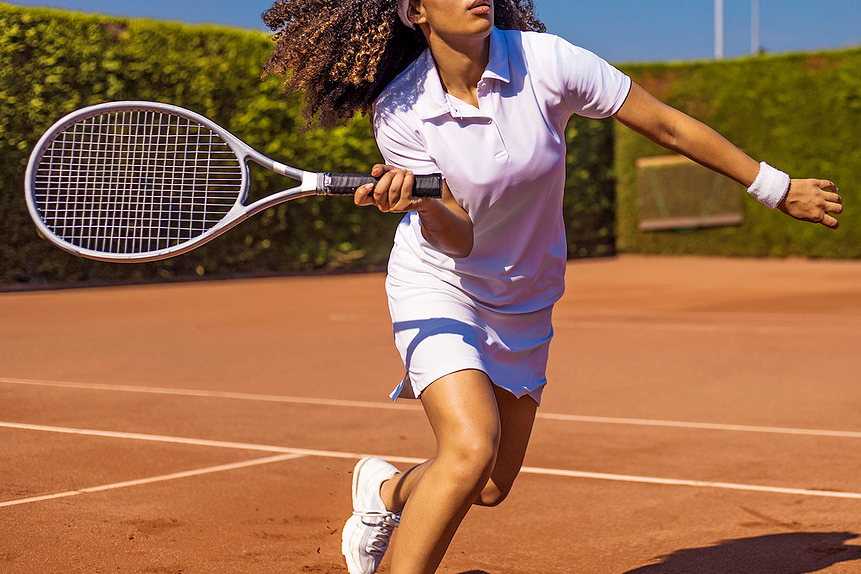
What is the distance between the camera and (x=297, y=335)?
897 centimetres

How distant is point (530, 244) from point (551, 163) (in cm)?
23

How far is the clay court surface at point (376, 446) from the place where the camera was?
3.37m

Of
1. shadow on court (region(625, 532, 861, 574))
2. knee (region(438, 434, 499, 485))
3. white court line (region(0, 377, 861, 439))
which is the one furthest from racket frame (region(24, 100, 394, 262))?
white court line (region(0, 377, 861, 439))

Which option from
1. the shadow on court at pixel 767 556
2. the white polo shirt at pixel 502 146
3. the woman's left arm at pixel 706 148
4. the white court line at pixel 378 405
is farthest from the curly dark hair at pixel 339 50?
the white court line at pixel 378 405

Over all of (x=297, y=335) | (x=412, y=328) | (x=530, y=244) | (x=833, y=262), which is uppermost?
(x=530, y=244)

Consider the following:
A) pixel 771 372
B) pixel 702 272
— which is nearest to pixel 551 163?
pixel 771 372

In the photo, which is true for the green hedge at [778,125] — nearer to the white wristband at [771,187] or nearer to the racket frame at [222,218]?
the white wristband at [771,187]

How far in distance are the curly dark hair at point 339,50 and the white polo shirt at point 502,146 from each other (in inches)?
4.3

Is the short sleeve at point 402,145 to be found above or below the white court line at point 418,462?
above

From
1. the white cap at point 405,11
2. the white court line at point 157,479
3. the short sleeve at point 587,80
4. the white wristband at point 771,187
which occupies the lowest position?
the white court line at point 157,479

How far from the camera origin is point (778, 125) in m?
17.8

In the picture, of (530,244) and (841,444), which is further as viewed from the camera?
(841,444)

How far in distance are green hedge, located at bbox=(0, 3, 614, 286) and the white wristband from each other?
9292mm

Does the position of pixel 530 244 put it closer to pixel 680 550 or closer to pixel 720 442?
pixel 680 550
